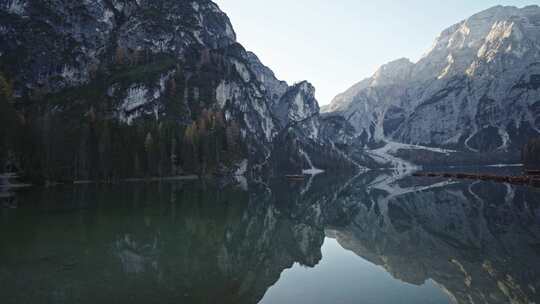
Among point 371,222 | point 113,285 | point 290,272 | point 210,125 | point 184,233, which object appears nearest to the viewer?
point 113,285

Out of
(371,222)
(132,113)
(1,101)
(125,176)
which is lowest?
(371,222)

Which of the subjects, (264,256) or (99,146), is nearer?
(264,256)

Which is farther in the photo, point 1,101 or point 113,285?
point 1,101

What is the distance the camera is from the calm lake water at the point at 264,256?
2102 cm

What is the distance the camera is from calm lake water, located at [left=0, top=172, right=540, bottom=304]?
68.9 feet

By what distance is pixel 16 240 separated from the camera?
34156mm

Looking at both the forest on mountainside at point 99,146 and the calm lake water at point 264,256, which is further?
the forest on mountainside at point 99,146

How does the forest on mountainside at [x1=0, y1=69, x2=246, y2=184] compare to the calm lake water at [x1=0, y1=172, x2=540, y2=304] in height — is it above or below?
above

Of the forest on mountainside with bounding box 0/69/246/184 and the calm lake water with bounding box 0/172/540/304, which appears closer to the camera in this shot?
the calm lake water with bounding box 0/172/540/304

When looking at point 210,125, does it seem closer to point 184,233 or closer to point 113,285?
point 184,233

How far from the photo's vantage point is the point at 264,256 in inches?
1241

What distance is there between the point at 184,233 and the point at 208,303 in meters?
20.1

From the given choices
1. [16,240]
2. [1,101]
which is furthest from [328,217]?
[1,101]

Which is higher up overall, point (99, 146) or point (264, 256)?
point (99, 146)
